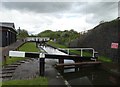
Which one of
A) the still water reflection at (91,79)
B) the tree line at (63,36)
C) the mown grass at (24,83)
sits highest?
the tree line at (63,36)

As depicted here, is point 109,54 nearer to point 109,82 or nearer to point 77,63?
point 77,63

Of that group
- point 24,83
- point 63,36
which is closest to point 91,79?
point 24,83

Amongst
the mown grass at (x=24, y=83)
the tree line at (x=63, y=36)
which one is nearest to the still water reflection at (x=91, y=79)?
the mown grass at (x=24, y=83)

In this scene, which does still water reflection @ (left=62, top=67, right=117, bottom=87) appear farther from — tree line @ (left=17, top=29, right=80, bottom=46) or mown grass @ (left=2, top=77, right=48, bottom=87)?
tree line @ (left=17, top=29, right=80, bottom=46)

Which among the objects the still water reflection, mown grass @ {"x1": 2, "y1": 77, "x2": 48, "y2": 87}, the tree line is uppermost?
the tree line

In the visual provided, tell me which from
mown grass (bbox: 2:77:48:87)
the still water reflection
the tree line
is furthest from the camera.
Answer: the tree line

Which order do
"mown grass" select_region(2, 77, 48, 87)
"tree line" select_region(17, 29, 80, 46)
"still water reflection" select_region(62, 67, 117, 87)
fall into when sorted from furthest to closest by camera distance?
"tree line" select_region(17, 29, 80, 46)
"still water reflection" select_region(62, 67, 117, 87)
"mown grass" select_region(2, 77, 48, 87)

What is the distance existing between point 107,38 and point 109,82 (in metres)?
6.61

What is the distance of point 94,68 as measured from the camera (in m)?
11.1

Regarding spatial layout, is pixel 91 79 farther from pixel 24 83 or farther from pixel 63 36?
pixel 63 36

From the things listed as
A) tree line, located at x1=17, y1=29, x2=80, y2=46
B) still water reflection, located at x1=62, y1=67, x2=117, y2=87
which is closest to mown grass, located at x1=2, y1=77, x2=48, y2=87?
still water reflection, located at x1=62, y1=67, x2=117, y2=87

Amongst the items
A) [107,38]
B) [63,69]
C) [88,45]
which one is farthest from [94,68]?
[88,45]

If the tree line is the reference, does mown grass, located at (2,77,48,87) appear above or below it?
below

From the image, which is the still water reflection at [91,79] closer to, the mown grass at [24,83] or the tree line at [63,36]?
the mown grass at [24,83]
